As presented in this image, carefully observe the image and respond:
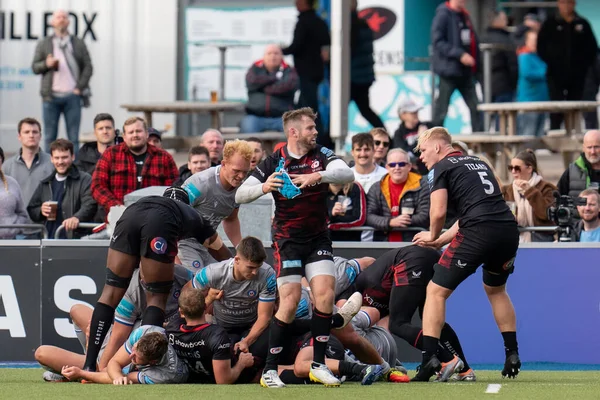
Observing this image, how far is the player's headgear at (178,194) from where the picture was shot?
436 inches

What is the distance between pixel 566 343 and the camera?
12625 mm

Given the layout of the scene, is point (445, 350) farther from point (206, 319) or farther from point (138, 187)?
point (138, 187)

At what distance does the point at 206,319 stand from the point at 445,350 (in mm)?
1874

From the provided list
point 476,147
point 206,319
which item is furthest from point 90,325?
point 476,147

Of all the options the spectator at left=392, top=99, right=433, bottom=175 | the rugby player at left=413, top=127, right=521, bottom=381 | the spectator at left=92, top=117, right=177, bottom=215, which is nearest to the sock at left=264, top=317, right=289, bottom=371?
the rugby player at left=413, top=127, right=521, bottom=381

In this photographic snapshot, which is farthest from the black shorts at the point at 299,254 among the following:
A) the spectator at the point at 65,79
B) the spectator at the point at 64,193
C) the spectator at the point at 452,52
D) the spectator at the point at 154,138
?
the spectator at the point at 65,79

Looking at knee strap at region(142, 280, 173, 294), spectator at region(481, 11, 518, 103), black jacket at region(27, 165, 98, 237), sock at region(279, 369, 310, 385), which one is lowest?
sock at region(279, 369, 310, 385)

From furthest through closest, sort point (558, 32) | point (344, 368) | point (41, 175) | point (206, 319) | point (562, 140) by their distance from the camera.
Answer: point (558, 32) → point (562, 140) → point (41, 175) → point (206, 319) → point (344, 368)

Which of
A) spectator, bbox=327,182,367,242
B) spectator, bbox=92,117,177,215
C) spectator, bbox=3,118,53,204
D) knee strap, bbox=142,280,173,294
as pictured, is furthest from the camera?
spectator, bbox=3,118,53,204

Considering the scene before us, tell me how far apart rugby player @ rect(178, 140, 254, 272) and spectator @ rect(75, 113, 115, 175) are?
3.13 m

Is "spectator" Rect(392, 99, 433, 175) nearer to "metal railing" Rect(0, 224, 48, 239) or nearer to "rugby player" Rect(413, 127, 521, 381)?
"metal railing" Rect(0, 224, 48, 239)

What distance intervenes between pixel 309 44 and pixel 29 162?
12.4 ft

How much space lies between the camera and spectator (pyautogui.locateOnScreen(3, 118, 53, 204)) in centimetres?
1439

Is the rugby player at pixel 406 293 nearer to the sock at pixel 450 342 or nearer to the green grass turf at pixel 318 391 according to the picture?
the sock at pixel 450 342
